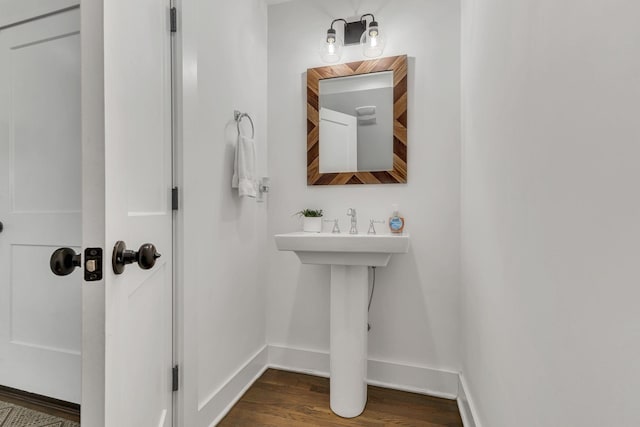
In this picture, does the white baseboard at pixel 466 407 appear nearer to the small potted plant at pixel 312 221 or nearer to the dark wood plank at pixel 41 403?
the small potted plant at pixel 312 221

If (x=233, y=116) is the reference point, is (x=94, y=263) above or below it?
below

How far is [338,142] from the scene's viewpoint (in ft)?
6.70

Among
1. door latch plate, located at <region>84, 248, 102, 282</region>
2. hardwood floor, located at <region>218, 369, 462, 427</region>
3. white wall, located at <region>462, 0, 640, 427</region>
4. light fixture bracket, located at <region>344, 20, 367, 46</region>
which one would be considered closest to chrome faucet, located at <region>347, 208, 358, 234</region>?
white wall, located at <region>462, 0, 640, 427</region>

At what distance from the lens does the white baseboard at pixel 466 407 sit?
1362 mm

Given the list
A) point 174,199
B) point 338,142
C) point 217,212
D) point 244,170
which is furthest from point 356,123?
point 174,199

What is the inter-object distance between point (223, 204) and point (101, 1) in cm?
107

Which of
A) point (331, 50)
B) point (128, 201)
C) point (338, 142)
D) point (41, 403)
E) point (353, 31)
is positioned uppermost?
point (353, 31)

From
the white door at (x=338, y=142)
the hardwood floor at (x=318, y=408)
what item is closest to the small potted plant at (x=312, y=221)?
→ the white door at (x=338, y=142)

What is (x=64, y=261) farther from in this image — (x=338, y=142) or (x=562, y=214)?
(x=338, y=142)

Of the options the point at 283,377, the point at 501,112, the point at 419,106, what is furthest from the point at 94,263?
the point at 419,106

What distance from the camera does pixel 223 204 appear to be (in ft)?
5.33

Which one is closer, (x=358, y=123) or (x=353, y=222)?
(x=353, y=222)

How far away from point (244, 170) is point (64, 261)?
1.10 m

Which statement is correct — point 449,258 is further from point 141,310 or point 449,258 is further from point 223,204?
point 141,310
